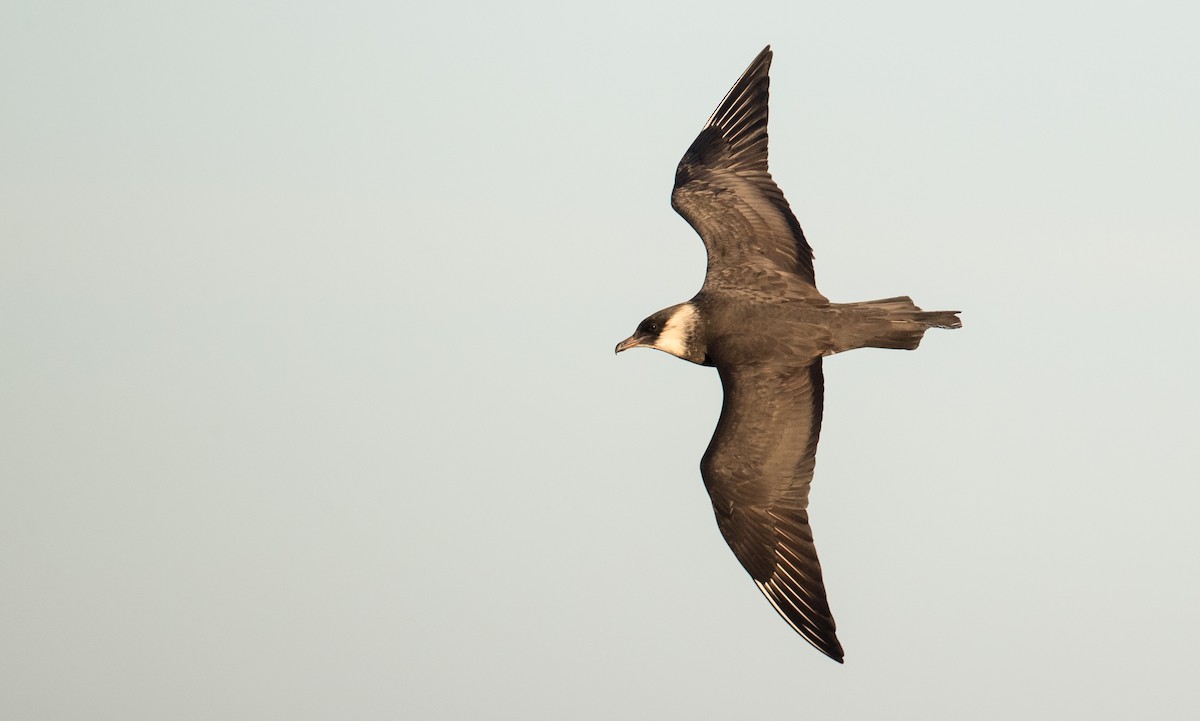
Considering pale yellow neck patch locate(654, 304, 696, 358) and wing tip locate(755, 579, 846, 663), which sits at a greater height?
pale yellow neck patch locate(654, 304, 696, 358)

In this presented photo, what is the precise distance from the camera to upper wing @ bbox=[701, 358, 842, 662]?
1561 cm

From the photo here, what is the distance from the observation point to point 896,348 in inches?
623

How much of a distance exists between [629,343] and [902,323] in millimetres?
2804

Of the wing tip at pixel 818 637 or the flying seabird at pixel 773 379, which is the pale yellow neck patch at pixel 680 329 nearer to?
the flying seabird at pixel 773 379

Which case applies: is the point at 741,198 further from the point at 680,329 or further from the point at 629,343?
the point at 629,343

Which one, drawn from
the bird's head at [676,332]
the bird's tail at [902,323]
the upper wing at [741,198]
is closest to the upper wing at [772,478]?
the bird's head at [676,332]

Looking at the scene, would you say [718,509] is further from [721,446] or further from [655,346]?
[655,346]

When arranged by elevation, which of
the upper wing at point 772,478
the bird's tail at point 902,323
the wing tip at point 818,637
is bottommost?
the wing tip at point 818,637

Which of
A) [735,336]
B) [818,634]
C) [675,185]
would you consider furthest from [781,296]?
[818,634]

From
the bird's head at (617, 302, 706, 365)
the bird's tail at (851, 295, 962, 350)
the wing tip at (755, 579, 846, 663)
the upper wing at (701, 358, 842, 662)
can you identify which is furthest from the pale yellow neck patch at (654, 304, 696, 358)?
the wing tip at (755, 579, 846, 663)

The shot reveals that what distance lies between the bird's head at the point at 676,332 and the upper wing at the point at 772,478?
511 mm

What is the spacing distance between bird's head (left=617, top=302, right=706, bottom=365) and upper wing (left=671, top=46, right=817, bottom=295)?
0.50 meters

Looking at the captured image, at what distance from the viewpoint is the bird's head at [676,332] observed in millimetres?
16250

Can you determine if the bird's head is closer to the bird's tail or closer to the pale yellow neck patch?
the pale yellow neck patch
